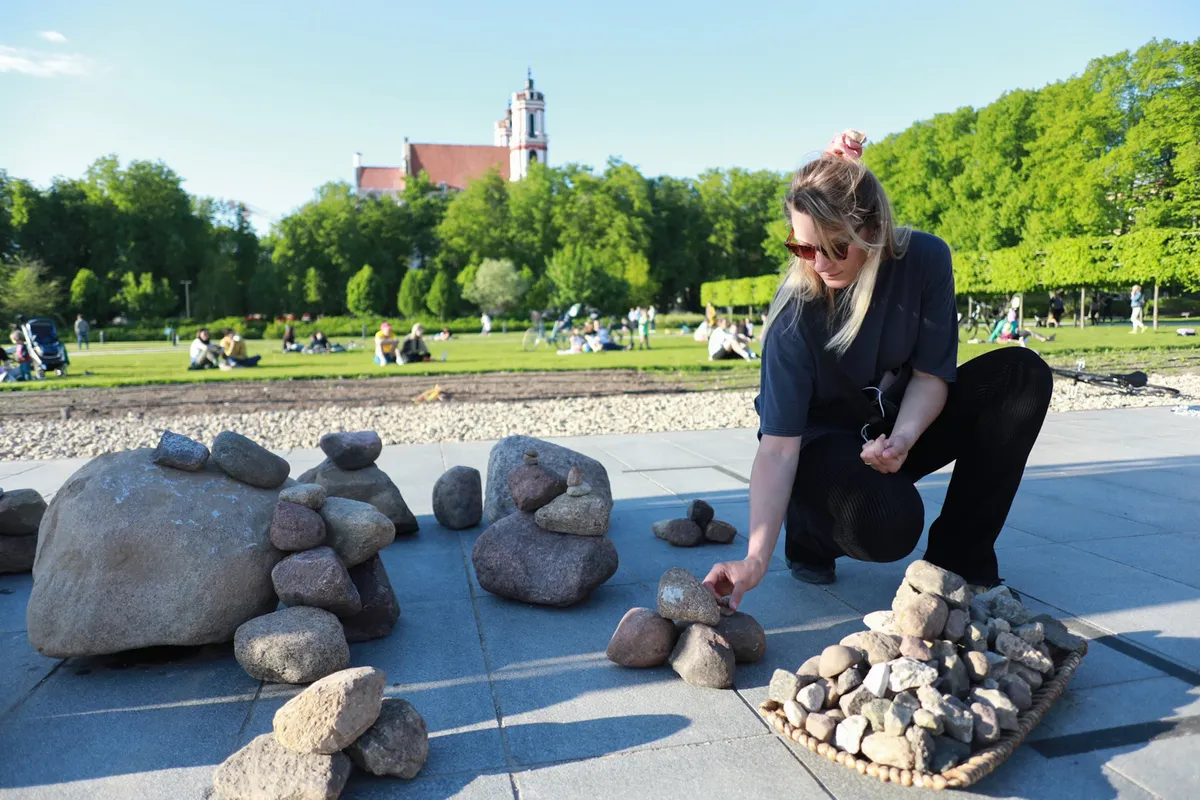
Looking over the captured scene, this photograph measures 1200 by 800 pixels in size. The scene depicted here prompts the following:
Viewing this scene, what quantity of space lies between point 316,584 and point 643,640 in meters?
1.17

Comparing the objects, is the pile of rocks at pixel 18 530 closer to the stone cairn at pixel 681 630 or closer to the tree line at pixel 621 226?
the stone cairn at pixel 681 630

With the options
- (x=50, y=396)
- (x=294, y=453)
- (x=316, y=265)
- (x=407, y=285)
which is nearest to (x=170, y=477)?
(x=294, y=453)

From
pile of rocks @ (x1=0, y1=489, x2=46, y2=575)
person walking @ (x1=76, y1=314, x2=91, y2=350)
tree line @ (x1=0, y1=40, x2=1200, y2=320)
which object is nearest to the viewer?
pile of rocks @ (x1=0, y1=489, x2=46, y2=575)

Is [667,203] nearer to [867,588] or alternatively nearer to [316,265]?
[316,265]

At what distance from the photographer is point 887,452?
9.29ft

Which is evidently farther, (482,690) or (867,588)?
(867,588)

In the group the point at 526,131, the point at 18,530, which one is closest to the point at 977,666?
the point at 18,530

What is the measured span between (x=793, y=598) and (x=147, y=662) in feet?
8.19

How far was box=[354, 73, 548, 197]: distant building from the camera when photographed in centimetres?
10569

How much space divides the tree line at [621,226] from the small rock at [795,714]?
100 ft

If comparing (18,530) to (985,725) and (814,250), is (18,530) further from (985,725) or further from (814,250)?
(985,725)

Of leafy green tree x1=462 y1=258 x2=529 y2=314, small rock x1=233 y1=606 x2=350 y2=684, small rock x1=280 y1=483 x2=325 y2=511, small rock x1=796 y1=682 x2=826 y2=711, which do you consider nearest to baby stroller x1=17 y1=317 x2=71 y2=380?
small rock x1=280 y1=483 x2=325 y2=511

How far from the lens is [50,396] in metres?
14.6

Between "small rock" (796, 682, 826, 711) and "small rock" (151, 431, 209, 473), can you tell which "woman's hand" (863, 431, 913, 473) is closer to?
"small rock" (796, 682, 826, 711)
